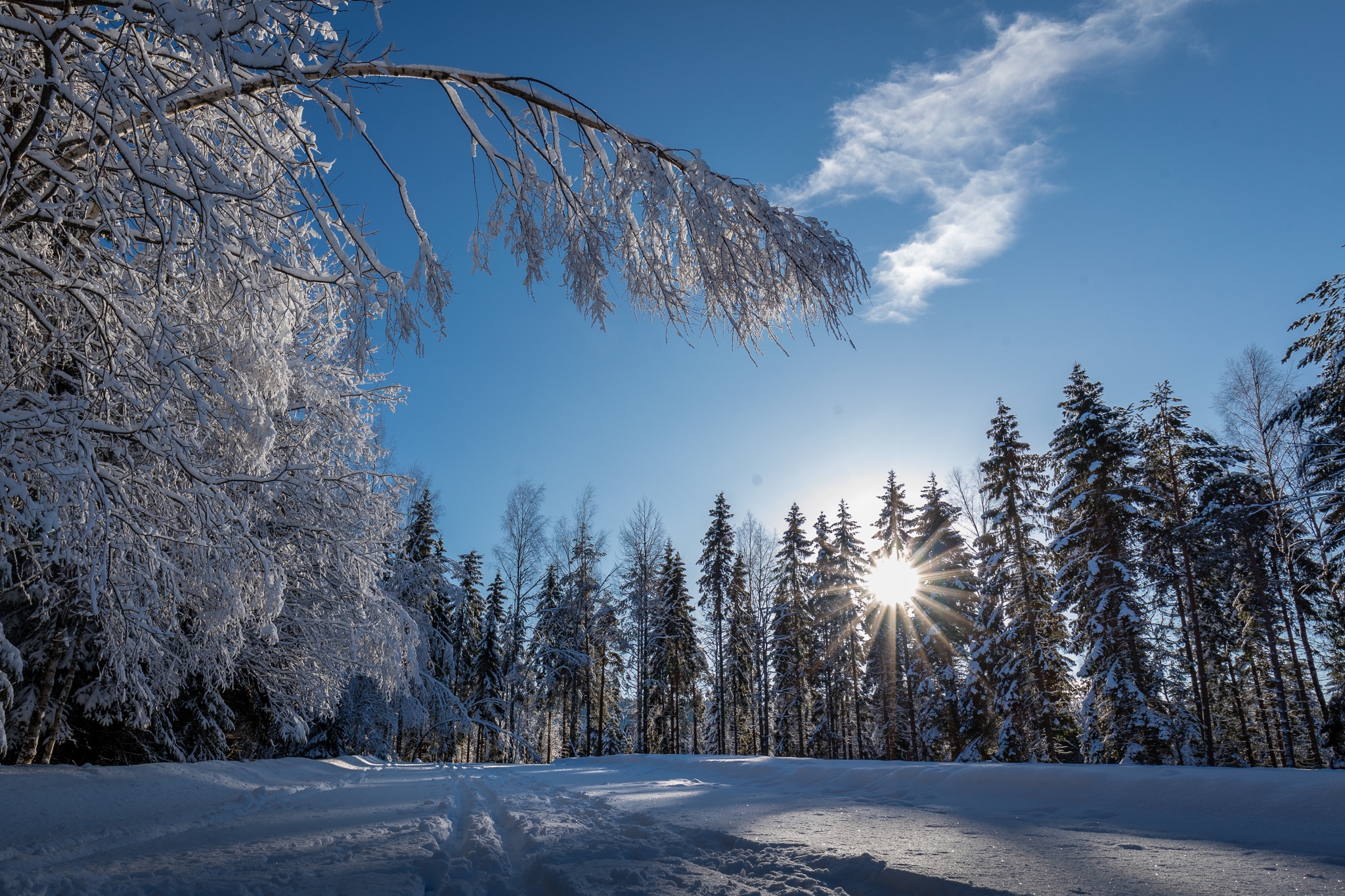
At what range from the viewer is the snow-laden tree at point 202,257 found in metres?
3.34

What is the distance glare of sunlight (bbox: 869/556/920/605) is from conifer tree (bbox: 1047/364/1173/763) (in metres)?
6.37

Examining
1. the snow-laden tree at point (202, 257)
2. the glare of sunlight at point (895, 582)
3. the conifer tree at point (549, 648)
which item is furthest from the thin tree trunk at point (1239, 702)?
the snow-laden tree at point (202, 257)

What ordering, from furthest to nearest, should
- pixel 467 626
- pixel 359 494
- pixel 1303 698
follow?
pixel 467 626 → pixel 1303 698 → pixel 359 494

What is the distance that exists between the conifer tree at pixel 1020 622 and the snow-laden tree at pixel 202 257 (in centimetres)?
1767

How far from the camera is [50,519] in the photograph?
344 centimetres

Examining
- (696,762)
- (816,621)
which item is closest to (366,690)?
(696,762)

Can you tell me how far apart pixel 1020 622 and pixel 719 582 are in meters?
15.6

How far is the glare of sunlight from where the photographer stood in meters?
24.5

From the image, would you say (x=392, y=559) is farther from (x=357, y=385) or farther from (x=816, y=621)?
(x=816, y=621)

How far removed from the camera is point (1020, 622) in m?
18.8

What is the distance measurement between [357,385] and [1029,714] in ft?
65.2

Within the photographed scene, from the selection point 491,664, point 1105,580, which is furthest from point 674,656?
point 1105,580

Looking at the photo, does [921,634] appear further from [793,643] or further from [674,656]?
[674,656]

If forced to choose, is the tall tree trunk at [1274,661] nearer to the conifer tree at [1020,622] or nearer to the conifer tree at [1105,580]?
the conifer tree at [1105,580]
